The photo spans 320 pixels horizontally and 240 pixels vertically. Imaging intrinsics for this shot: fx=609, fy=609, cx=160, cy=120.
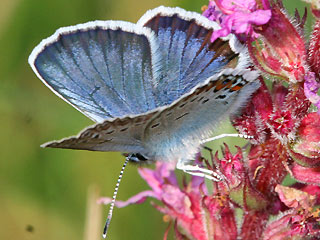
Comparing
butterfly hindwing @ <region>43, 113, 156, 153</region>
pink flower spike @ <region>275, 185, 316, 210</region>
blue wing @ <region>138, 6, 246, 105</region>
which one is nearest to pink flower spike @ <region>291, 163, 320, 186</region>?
pink flower spike @ <region>275, 185, 316, 210</region>

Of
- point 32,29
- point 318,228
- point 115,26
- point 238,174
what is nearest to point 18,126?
point 32,29

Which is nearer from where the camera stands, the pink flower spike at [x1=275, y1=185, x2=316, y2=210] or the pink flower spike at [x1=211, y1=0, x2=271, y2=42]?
the pink flower spike at [x1=211, y1=0, x2=271, y2=42]

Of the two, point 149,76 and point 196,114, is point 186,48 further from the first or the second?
point 196,114

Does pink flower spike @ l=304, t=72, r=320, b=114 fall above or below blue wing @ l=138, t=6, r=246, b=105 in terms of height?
below

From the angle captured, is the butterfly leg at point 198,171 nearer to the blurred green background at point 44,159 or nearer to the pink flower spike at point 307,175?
the pink flower spike at point 307,175

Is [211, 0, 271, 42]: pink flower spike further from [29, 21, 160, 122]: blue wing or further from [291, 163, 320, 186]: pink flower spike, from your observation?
[291, 163, 320, 186]: pink flower spike

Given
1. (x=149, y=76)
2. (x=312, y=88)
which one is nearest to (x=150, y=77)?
(x=149, y=76)

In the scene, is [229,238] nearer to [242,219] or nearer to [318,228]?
[242,219]

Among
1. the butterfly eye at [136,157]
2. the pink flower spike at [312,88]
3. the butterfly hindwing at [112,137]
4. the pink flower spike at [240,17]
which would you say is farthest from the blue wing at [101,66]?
the pink flower spike at [312,88]
